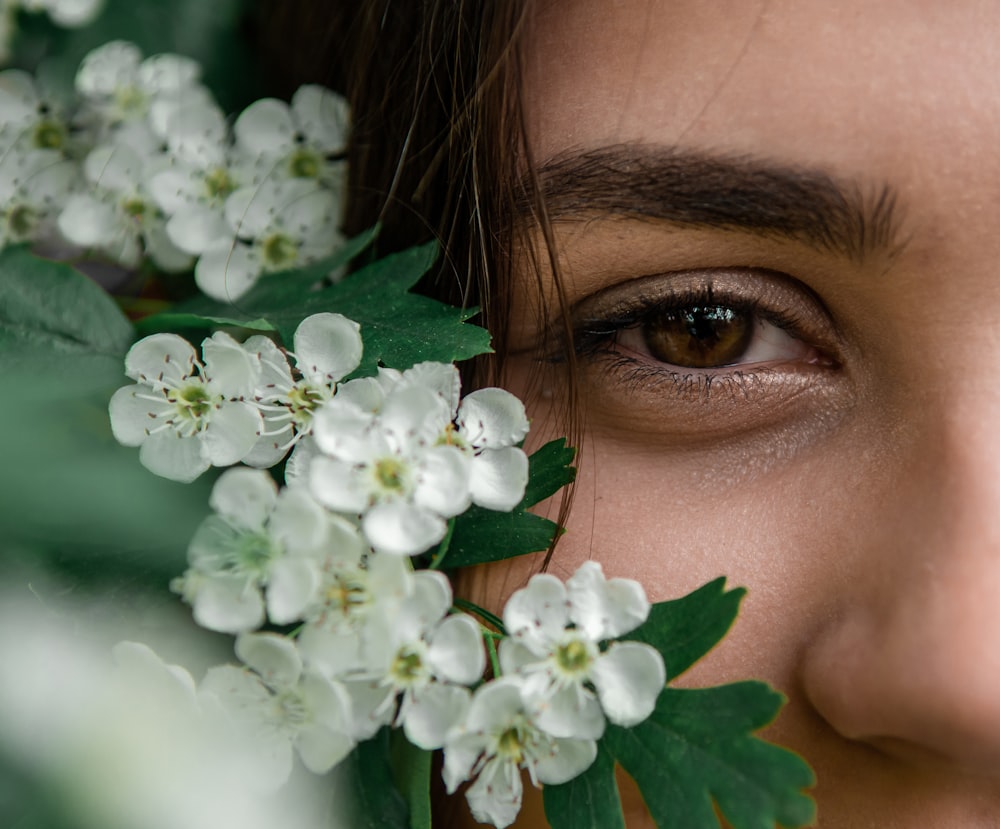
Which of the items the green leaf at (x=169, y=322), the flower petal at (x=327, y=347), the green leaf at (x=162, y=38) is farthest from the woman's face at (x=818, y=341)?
the green leaf at (x=162, y=38)

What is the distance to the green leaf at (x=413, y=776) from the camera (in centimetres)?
89

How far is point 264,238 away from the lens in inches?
51.8

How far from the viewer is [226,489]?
2.70 feet

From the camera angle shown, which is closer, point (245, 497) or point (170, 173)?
point (245, 497)

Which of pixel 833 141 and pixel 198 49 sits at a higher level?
pixel 833 141

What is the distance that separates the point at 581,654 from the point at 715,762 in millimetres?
134

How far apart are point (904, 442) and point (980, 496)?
9cm

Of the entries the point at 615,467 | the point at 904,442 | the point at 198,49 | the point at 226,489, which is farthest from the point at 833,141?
the point at 198,49

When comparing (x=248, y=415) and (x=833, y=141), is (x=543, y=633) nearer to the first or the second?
(x=248, y=415)

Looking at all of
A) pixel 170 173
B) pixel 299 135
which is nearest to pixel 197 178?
pixel 170 173

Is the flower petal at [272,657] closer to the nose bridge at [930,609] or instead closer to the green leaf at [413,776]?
the green leaf at [413,776]

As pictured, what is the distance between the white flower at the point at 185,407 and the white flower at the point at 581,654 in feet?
0.98

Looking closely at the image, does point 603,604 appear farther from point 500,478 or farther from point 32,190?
point 32,190

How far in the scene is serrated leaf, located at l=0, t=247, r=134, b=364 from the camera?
108 cm
